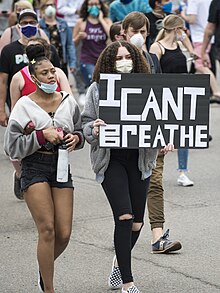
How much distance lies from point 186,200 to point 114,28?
190cm

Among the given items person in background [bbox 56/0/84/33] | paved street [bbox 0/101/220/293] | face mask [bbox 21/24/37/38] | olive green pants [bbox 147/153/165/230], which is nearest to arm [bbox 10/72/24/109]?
face mask [bbox 21/24/37/38]

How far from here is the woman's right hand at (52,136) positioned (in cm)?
577

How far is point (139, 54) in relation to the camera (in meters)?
6.10

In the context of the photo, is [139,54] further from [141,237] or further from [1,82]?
[1,82]

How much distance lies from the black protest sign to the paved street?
1.06 meters

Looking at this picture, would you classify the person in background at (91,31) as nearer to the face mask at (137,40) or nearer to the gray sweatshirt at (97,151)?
the face mask at (137,40)

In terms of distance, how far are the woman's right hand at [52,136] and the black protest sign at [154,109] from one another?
0.98 ft

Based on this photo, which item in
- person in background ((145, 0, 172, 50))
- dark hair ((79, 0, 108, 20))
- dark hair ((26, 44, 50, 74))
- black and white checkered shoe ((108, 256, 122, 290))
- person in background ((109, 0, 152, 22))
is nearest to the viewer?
dark hair ((26, 44, 50, 74))

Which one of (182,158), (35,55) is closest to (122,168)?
(35,55)

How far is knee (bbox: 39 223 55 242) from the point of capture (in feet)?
19.0

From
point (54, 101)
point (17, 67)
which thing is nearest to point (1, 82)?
point (17, 67)

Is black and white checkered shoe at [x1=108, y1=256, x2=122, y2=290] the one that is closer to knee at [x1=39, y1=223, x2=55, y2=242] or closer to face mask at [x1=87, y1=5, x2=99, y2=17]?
knee at [x1=39, y1=223, x2=55, y2=242]

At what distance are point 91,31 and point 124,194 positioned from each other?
788 centimetres

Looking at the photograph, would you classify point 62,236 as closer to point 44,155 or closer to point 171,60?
point 44,155
